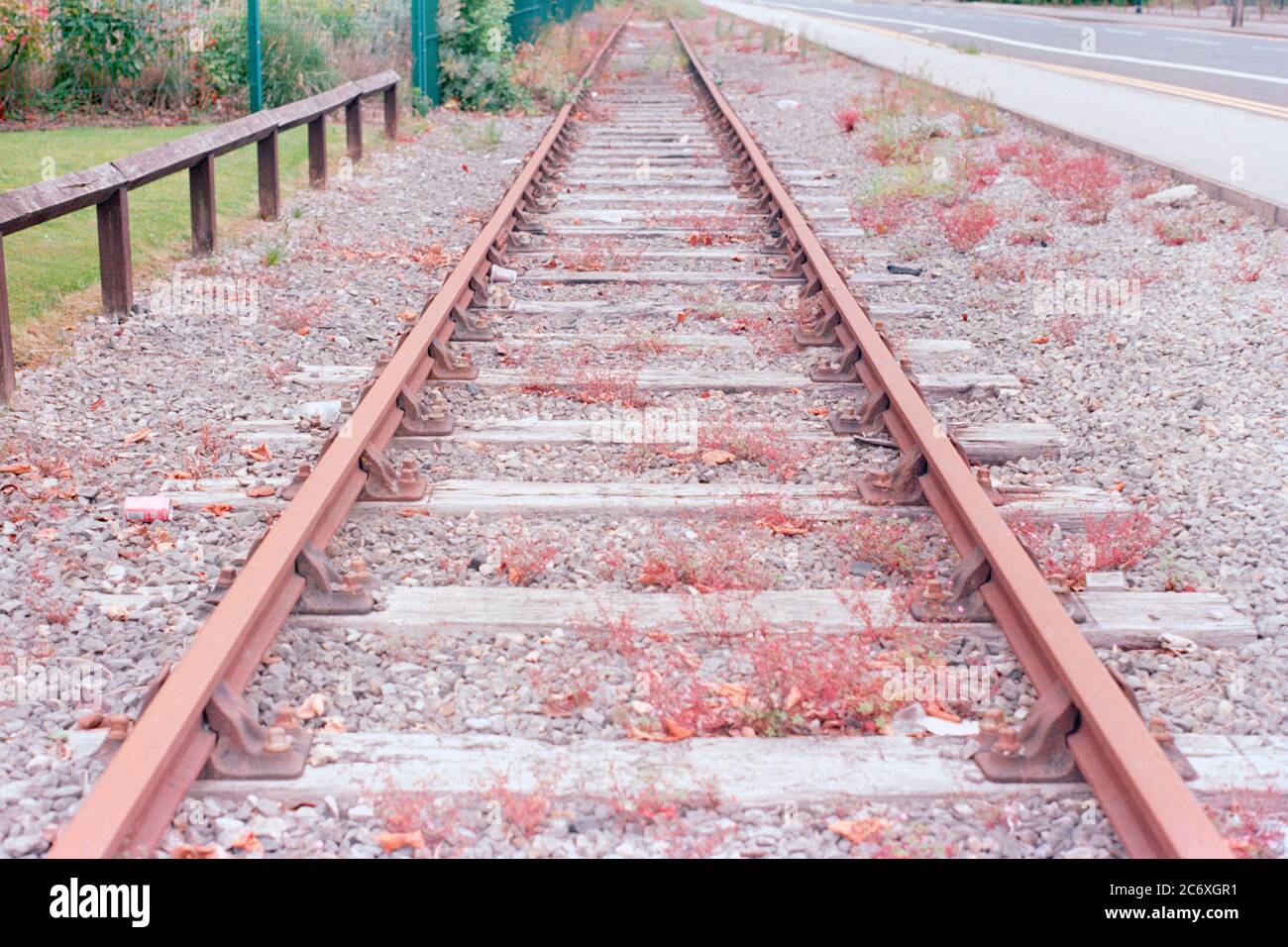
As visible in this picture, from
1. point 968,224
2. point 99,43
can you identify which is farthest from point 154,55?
point 968,224

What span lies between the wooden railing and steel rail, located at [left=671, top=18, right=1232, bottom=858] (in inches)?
139

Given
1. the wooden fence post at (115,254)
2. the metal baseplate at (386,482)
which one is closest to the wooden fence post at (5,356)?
the wooden fence post at (115,254)

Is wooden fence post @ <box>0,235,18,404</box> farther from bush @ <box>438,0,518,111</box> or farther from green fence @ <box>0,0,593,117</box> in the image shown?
bush @ <box>438,0,518,111</box>

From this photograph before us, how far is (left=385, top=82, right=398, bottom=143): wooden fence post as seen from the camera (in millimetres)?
13695

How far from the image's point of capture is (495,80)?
16797 mm

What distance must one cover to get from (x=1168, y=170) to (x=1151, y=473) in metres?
6.23

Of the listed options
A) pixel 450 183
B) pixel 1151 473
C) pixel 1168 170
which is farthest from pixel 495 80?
pixel 1151 473

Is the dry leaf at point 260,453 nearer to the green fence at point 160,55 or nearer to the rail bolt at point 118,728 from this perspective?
the rail bolt at point 118,728

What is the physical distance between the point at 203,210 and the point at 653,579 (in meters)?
5.39

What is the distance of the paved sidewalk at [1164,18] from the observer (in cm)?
3612

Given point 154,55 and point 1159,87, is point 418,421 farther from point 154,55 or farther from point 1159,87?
point 1159,87

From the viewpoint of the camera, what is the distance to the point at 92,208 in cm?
991

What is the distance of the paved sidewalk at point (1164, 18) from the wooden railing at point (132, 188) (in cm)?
2876
